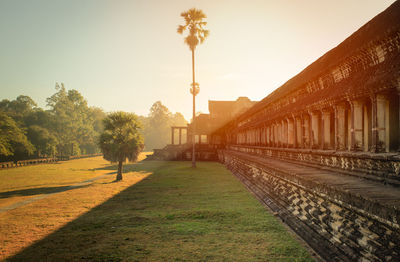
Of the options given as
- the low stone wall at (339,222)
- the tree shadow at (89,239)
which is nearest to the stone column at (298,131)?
the low stone wall at (339,222)

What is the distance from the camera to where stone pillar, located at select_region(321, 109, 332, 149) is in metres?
5.47

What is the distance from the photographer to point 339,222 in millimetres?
3033

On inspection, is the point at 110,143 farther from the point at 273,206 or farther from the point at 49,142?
the point at 49,142

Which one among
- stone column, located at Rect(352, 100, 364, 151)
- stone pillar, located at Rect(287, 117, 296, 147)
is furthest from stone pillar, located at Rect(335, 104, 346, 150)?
stone pillar, located at Rect(287, 117, 296, 147)

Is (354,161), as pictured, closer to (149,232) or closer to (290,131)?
(290,131)

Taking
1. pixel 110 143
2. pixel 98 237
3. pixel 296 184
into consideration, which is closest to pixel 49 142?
pixel 110 143

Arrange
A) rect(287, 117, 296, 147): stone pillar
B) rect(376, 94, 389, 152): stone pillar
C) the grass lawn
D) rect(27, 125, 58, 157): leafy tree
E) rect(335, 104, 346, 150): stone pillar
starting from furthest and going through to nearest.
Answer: rect(27, 125, 58, 157): leafy tree
rect(287, 117, 296, 147): stone pillar
rect(335, 104, 346, 150): stone pillar
the grass lawn
rect(376, 94, 389, 152): stone pillar

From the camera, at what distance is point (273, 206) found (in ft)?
20.8

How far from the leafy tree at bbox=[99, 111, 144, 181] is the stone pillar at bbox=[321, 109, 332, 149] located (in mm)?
11825

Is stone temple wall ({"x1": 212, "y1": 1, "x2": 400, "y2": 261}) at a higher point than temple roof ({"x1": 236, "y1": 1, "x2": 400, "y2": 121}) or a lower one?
lower

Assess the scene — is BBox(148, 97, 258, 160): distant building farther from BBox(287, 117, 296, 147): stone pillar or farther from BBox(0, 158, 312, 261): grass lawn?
BBox(0, 158, 312, 261): grass lawn

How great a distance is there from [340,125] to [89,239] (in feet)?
20.0

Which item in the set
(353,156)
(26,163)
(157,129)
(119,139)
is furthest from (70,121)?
(353,156)

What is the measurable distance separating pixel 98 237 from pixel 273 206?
15.3 ft
